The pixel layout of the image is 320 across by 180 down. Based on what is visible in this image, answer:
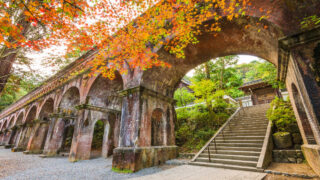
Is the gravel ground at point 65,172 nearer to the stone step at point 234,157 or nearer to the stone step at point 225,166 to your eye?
the stone step at point 225,166

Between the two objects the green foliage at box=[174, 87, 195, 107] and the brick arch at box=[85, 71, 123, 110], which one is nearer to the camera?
the brick arch at box=[85, 71, 123, 110]

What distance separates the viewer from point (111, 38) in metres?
9.70

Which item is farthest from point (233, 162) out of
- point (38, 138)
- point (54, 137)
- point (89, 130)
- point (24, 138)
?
point (24, 138)

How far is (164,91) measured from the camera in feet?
29.6

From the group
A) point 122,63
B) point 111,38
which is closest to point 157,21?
point 122,63

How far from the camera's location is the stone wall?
19.0ft

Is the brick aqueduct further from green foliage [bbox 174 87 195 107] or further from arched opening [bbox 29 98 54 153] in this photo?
green foliage [bbox 174 87 195 107]

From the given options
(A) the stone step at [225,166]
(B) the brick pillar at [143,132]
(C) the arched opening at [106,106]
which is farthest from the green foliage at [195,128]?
(C) the arched opening at [106,106]

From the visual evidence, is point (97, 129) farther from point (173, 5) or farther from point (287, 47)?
point (287, 47)

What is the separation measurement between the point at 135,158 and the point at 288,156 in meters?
6.74

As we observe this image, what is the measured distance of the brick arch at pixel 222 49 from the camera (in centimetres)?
534

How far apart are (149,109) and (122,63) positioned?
11.3 feet

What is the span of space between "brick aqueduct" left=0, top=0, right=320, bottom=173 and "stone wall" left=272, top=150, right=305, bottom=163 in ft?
2.11

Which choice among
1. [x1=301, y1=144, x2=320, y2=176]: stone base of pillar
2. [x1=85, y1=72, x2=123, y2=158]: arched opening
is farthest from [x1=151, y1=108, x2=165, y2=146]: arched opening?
[x1=301, y1=144, x2=320, y2=176]: stone base of pillar
